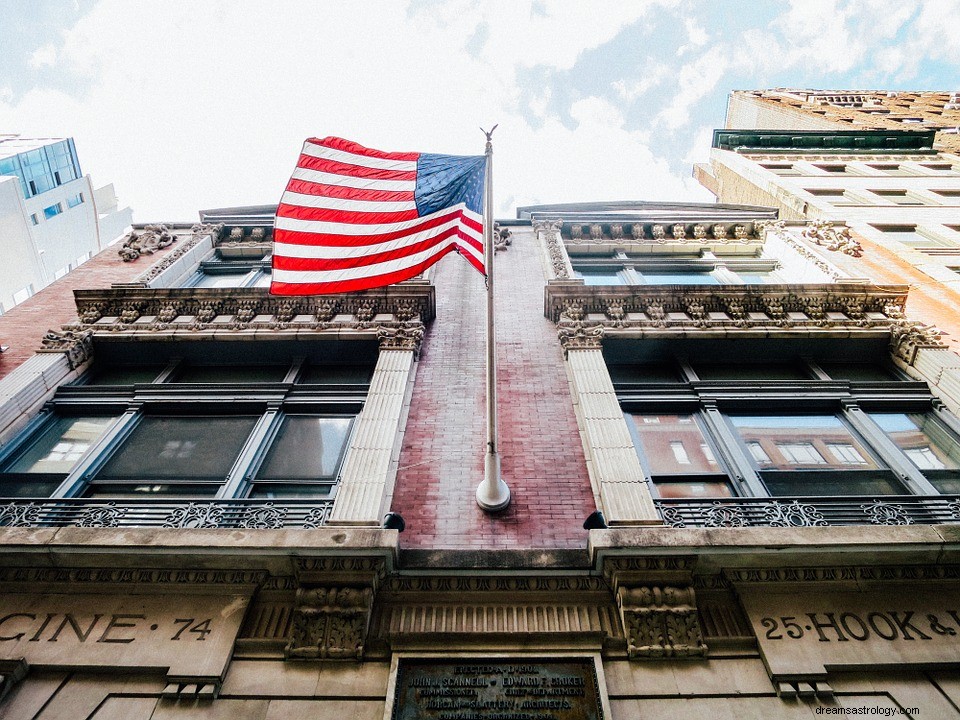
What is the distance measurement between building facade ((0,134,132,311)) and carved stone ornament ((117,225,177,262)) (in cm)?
3418

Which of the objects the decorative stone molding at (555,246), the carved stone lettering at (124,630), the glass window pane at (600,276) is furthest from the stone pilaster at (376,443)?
the glass window pane at (600,276)

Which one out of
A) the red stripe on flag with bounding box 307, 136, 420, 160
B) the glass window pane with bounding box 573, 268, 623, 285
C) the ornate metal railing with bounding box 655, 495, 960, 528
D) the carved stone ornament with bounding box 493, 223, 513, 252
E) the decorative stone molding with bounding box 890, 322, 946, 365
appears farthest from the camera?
the carved stone ornament with bounding box 493, 223, 513, 252

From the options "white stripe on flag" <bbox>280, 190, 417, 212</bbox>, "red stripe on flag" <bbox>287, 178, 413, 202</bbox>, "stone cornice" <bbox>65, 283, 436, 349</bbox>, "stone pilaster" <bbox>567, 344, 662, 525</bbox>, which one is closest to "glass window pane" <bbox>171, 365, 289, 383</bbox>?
"stone cornice" <bbox>65, 283, 436, 349</bbox>

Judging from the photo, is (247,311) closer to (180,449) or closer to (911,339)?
(180,449)

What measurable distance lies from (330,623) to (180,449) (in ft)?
17.1

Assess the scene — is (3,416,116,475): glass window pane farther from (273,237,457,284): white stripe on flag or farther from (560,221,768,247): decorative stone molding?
(560,221,768,247): decorative stone molding

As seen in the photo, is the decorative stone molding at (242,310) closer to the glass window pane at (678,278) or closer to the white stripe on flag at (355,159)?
the white stripe on flag at (355,159)

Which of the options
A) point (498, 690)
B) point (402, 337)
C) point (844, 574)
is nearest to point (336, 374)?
point (402, 337)

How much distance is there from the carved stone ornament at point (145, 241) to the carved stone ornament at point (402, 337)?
10106 mm

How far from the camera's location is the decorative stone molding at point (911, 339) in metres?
11.1

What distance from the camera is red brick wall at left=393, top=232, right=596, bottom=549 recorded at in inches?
302

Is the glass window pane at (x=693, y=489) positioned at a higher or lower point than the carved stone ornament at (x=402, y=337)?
lower

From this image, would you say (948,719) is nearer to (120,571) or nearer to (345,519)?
(345,519)

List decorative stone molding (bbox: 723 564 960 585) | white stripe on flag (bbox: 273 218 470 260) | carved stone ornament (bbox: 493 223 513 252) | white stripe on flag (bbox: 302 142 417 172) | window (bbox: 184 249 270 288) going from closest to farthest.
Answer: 1. decorative stone molding (bbox: 723 564 960 585)
2. white stripe on flag (bbox: 273 218 470 260)
3. white stripe on flag (bbox: 302 142 417 172)
4. window (bbox: 184 249 270 288)
5. carved stone ornament (bbox: 493 223 513 252)
